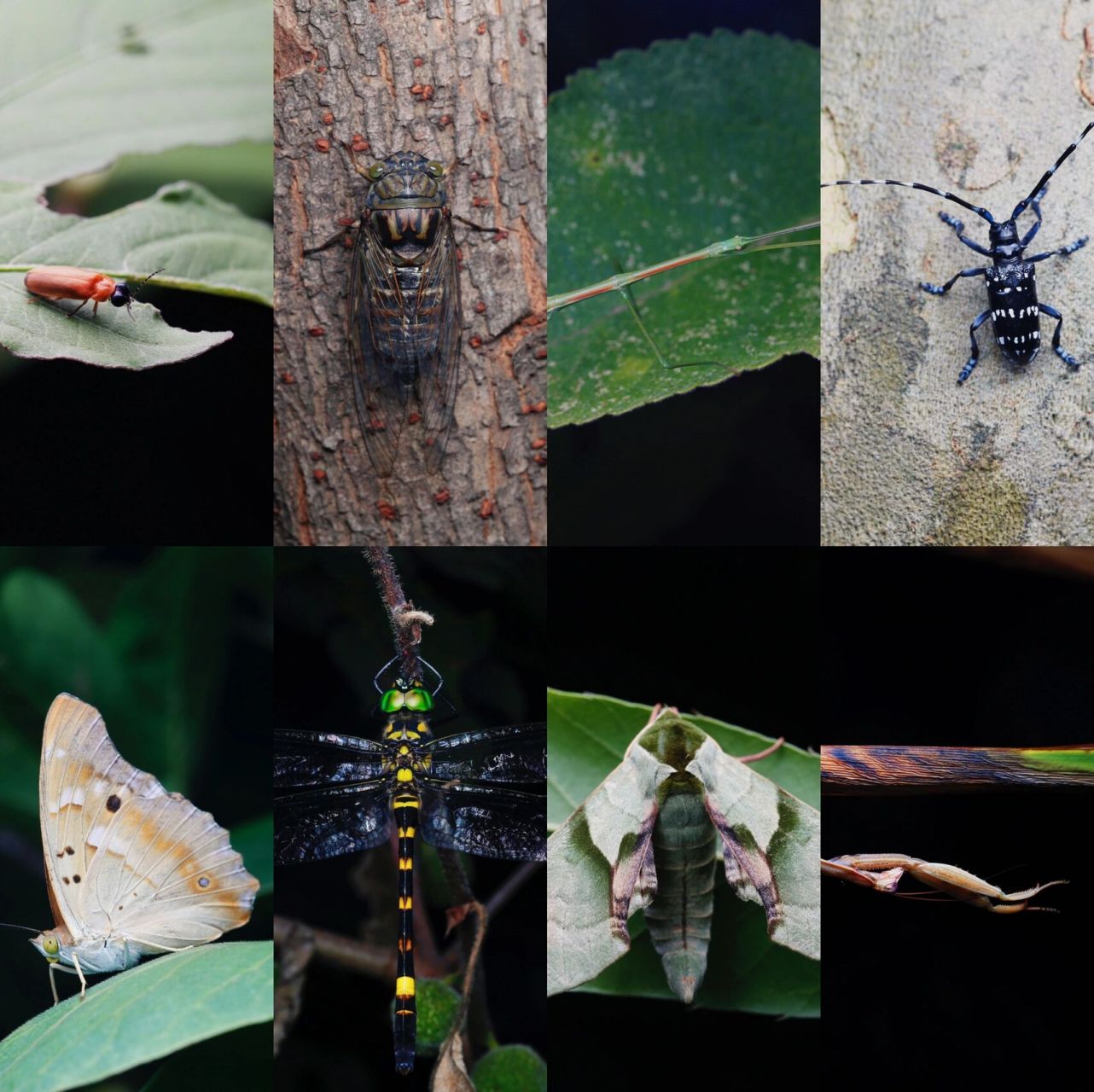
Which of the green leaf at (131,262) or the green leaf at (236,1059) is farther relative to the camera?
the green leaf at (236,1059)

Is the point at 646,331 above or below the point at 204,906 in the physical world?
above

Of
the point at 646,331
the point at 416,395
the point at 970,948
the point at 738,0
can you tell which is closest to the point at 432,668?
the point at 416,395

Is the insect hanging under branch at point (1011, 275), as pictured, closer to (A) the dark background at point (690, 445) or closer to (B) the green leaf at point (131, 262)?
(A) the dark background at point (690, 445)

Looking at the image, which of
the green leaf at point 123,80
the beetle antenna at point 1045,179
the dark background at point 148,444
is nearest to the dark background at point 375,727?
the dark background at point 148,444

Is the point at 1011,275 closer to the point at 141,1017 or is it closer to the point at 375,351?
the point at 375,351

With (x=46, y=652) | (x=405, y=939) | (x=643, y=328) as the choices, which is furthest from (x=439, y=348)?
(x=405, y=939)

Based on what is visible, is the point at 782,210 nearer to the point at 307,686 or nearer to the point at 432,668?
the point at 432,668

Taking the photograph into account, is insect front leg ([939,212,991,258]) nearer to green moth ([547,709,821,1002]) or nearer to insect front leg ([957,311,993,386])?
insect front leg ([957,311,993,386])

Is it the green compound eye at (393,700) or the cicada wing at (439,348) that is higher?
the cicada wing at (439,348)
